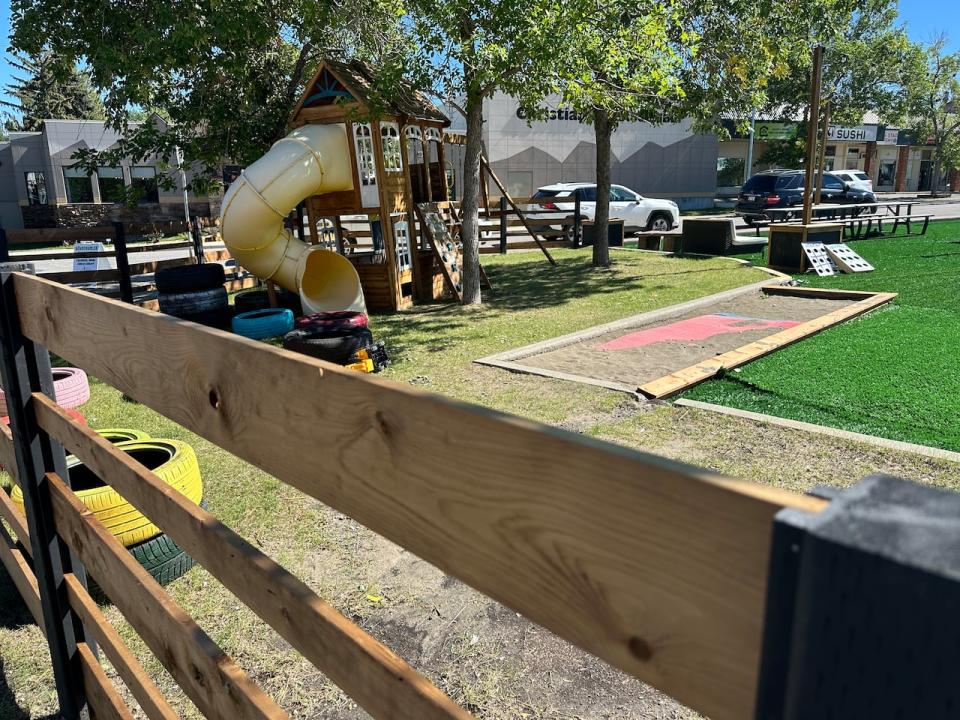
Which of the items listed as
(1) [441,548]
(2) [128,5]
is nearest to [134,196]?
(2) [128,5]

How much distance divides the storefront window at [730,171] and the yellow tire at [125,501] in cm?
4833

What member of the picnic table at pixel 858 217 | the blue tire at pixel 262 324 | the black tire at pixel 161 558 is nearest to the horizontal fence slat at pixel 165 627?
the black tire at pixel 161 558

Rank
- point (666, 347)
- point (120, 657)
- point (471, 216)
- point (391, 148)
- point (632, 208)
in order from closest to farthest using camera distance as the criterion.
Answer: point (120, 657) < point (666, 347) < point (471, 216) < point (391, 148) < point (632, 208)

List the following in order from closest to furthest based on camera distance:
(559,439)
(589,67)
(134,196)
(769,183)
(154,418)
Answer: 1. (559,439)
2. (154,418)
3. (589,67)
4. (134,196)
5. (769,183)

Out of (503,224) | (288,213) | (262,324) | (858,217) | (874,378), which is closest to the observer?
(874,378)

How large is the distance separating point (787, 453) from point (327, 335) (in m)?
5.04

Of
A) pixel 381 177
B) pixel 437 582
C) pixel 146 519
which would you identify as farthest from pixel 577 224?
pixel 146 519

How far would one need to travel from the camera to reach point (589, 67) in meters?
11.0

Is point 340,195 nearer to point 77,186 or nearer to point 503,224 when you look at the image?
point 503,224

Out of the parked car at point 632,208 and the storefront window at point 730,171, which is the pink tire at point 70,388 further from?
the storefront window at point 730,171

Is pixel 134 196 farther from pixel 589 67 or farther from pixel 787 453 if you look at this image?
pixel 787 453

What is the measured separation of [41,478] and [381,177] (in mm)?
10148

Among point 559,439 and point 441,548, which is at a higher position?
point 559,439

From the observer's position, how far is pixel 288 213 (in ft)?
37.4
